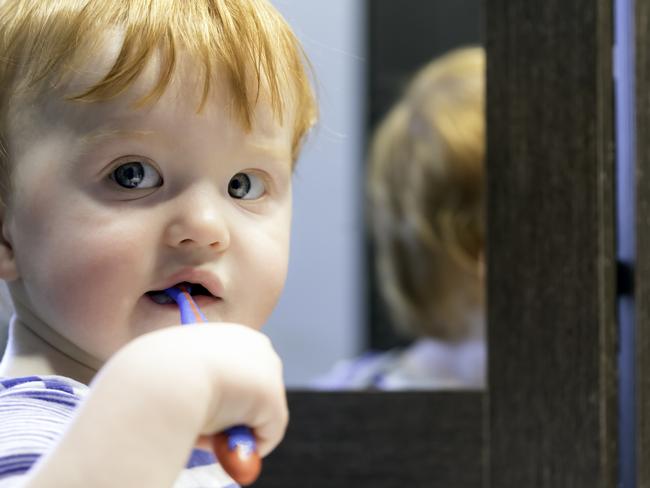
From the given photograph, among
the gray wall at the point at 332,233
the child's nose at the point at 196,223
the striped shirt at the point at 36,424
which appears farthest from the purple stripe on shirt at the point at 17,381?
the gray wall at the point at 332,233

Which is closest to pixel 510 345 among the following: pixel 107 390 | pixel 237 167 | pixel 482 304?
pixel 482 304

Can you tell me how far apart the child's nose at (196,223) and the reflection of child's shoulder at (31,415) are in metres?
0.10

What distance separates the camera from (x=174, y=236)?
565 millimetres

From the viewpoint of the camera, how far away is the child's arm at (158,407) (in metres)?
0.45

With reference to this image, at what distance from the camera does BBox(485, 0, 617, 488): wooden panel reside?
2.91 ft

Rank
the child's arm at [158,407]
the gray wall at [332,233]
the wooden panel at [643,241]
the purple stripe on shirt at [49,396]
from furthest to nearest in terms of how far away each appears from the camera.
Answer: the gray wall at [332,233] < the wooden panel at [643,241] < the purple stripe on shirt at [49,396] < the child's arm at [158,407]

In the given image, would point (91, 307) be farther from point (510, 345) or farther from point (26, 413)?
point (510, 345)

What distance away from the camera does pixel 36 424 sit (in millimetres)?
536

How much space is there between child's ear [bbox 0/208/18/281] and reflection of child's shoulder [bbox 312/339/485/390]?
0.51 meters

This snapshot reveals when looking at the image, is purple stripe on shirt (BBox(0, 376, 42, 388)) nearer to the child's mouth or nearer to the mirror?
the child's mouth

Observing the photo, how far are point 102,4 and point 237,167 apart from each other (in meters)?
0.11

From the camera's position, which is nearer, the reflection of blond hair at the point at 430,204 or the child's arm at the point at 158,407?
the child's arm at the point at 158,407

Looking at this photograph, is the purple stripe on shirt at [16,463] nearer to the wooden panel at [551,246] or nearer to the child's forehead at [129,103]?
the child's forehead at [129,103]

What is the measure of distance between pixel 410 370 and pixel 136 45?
0.60 m
